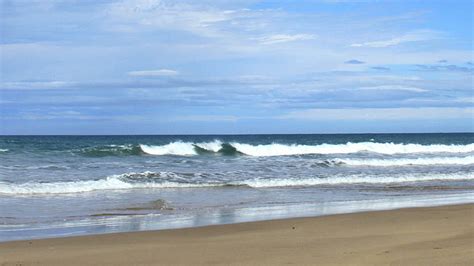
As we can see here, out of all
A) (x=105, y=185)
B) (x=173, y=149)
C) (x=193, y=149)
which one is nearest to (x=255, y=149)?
(x=193, y=149)

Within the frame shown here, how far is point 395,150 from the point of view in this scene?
43.4m

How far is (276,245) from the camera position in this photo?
782cm

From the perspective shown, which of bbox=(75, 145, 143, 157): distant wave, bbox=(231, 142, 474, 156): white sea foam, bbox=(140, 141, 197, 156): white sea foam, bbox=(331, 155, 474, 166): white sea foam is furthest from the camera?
bbox=(231, 142, 474, 156): white sea foam

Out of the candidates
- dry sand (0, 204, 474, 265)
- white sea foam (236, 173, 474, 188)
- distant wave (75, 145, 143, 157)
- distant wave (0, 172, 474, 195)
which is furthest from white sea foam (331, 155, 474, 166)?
dry sand (0, 204, 474, 265)

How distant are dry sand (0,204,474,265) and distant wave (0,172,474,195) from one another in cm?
766

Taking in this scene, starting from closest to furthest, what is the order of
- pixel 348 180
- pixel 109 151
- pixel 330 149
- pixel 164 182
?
pixel 164 182 → pixel 348 180 → pixel 109 151 → pixel 330 149

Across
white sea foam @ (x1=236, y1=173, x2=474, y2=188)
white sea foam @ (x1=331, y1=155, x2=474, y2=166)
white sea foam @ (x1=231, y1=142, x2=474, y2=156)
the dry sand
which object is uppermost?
white sea foam @ (x1=231, y1=142, x2=474, y2=156)

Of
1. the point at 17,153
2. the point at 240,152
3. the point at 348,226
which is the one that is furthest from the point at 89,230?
the point at 240,152

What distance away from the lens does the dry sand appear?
22.6ft

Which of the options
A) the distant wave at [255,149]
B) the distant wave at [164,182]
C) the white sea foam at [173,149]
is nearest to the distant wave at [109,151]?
the distant wave at [255,149]

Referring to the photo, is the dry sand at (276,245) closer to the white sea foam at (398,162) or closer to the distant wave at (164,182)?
the distant wave at (164,182)

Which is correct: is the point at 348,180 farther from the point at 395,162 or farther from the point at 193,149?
the point at 193,149

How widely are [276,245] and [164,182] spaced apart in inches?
433

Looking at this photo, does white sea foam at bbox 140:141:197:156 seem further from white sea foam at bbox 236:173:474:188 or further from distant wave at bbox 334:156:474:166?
white sea foam at bbox 236:173:474:188
